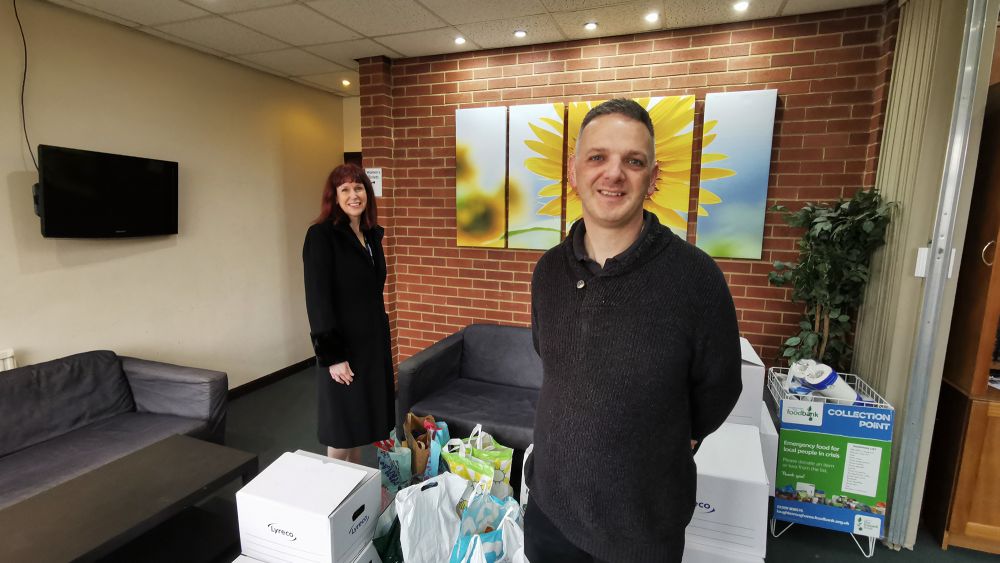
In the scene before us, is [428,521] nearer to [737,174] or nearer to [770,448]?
[770,448]

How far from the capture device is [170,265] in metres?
3.41

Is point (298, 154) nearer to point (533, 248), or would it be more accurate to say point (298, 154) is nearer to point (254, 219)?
point (254, 219)

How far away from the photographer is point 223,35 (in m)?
3.15

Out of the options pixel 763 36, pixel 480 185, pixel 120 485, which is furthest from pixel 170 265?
pixel 763 36

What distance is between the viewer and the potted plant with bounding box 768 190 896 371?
2.41 m

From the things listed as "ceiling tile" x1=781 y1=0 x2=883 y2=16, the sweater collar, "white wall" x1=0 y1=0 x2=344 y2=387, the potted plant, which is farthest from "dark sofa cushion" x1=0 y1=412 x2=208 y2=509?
"ceiling tile" x1=781 y1=0 x2=883 y2=16

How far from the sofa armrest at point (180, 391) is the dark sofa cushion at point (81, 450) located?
0.18 ft

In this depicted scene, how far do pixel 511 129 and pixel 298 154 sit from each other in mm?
2301

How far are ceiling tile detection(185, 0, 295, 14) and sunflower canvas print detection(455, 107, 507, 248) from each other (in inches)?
51.8

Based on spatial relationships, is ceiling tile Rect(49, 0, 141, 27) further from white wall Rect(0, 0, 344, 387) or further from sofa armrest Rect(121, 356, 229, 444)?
sofa armrest Rect(121, 356, 229, 444)

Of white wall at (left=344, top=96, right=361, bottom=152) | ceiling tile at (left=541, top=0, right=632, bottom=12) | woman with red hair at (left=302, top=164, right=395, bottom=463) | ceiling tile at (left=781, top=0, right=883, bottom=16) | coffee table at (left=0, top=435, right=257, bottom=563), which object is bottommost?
coffee table at (left=0, top=435, right=257, bottom=563)

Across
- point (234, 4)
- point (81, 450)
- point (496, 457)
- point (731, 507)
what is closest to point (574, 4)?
point (234, 4)

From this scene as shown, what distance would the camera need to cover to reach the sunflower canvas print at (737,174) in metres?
2.78

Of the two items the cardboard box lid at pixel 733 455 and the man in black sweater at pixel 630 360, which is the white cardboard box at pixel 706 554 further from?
the man in black sweater at pixel 630 360
